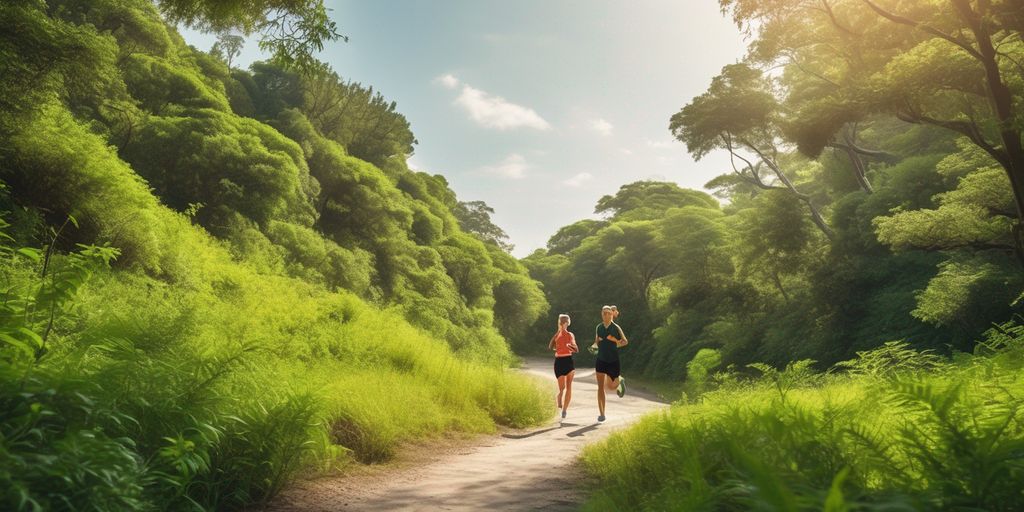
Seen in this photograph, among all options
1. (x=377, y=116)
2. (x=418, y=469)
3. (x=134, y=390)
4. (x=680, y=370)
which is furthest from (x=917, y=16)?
Result: (x=377, y=116)

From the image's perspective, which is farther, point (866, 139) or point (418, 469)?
point (866, 139)

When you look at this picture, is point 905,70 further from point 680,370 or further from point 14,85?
point 680,370

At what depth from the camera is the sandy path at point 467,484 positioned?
4.40 metres

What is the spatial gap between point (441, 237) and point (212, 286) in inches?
647

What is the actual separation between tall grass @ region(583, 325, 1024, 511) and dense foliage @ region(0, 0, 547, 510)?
8.64 ft

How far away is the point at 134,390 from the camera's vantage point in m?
3.70

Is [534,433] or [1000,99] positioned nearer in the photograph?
[1000,99]

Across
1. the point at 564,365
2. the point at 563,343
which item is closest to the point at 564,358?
the point at 564,365

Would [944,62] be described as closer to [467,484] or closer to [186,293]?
[467,484]

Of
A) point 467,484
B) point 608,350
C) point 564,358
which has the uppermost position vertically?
point 608,350

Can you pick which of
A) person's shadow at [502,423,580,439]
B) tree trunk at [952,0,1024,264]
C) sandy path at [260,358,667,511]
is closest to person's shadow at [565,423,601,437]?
person's shadow at [502,423,580,439]

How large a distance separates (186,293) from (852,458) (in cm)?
887

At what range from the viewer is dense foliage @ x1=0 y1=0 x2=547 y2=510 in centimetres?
313

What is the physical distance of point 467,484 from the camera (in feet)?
17.0
